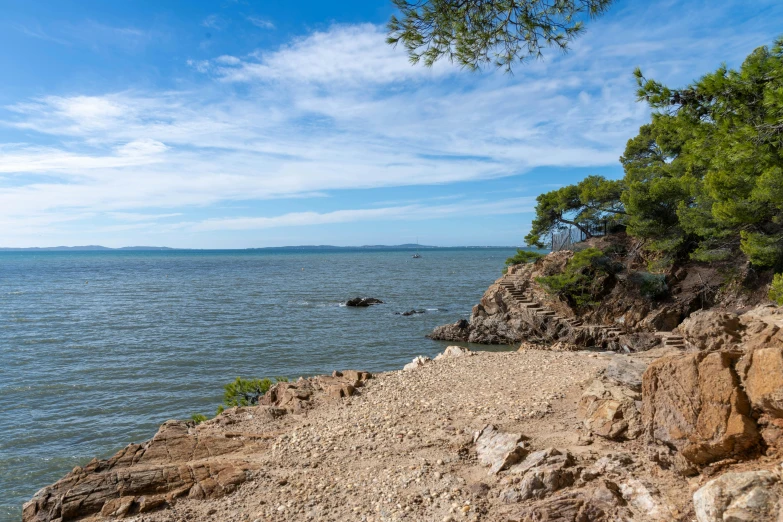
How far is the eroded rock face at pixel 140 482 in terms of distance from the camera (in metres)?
6.91

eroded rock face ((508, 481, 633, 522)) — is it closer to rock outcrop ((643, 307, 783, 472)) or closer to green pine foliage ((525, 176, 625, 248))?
rock outcrop ((643, 307, 783, 472))

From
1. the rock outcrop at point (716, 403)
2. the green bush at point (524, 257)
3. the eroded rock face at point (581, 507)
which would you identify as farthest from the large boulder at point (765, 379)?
the green bush at point (524, 257)

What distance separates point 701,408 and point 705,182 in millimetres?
14833

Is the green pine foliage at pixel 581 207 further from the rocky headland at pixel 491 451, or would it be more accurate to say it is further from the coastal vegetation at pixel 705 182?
the rocky headland at pixel 491 451

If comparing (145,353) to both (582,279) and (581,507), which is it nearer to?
(582,279)

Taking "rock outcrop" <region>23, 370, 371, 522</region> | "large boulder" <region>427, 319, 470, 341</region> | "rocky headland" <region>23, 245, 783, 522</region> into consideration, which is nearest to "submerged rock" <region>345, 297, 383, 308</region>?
"large boulder" <region>427, 319, 470, 341</region>

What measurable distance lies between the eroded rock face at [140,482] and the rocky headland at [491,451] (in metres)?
0.02

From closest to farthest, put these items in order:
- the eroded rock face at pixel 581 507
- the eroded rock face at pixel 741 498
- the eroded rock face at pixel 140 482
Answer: the eroded rock face at pixel 741 498 → the eroded rock face at pixel 581 507 → the eroded rock face at pixel 140 482

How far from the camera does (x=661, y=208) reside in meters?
23.4

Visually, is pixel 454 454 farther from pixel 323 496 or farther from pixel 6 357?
pixel 6 357

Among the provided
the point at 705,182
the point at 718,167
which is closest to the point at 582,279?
the point at 705,182

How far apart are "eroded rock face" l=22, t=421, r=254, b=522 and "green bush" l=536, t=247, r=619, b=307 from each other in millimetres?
18620

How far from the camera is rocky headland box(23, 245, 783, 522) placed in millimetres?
4672

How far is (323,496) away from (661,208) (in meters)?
21.7
